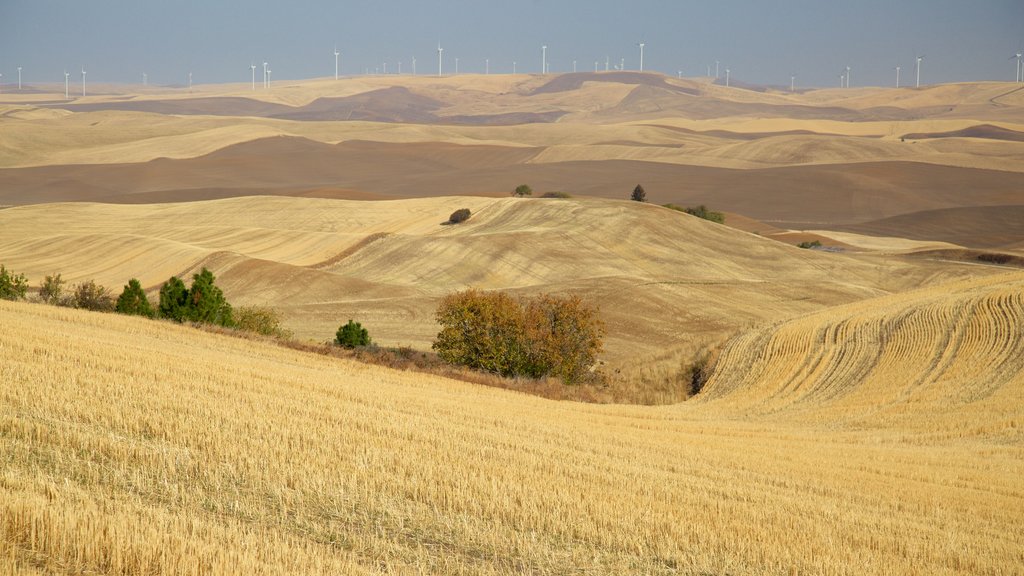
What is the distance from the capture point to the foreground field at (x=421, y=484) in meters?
8.98

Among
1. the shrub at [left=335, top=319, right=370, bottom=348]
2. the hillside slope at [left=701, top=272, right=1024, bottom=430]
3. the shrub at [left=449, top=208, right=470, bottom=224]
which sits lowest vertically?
the shrub at [left=335, top=319, right=370, bottom=348]

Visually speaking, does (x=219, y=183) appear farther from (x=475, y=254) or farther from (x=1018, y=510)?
(x=1018, y=510)

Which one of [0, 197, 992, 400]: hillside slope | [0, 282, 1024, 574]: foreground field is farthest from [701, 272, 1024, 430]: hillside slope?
[0, 197, 992, 400]: hillside slope

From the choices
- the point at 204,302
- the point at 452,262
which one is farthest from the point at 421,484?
the point at 452,262

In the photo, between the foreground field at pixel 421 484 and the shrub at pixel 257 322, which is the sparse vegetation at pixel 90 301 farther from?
the foreground field at pixel 421 484

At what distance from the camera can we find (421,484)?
12320 millimetres

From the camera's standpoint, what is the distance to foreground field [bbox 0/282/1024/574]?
898 centimetres

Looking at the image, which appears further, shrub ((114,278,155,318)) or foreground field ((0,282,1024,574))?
shrub ((114,278,155,318))

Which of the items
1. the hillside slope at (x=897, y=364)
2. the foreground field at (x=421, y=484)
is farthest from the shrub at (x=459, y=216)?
the foreground field at (x=421, y=484)

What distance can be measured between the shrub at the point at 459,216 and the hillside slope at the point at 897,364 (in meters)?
55.5

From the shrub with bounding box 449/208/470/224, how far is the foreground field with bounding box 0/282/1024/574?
71746 millimetres

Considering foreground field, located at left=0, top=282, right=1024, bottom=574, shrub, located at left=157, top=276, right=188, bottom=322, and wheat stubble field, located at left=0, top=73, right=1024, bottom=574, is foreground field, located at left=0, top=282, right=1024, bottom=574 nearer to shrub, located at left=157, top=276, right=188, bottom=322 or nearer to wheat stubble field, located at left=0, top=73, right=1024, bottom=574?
wheat stubble field, located at left=0, top=73, right=1024, bottom=574

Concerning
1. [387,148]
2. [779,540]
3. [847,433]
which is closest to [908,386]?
[847,433]

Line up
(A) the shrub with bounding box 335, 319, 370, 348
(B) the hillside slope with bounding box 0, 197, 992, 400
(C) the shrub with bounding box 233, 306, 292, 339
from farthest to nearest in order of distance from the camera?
(B) the hillside slope with bounding box 0, 197, 992, 400, (C) the shrub with bounding box 233, 306, 292, 339, (A) the shrub with bounding box 335, 319, 370, 348
